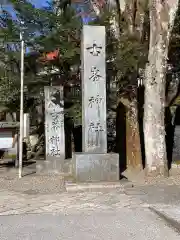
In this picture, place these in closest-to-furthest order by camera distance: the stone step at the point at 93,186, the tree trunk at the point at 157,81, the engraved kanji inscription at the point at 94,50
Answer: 1. the stone step at the point at 93,186
2. the engraved kanji inscription at the point at 94,50
3. the tree trunk at the point at 157,81

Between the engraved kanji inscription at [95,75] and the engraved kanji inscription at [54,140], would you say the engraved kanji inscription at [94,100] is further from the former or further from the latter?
the engraved kanji inscription at [54,140]

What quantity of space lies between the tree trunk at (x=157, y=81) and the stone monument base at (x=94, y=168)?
1353 mm

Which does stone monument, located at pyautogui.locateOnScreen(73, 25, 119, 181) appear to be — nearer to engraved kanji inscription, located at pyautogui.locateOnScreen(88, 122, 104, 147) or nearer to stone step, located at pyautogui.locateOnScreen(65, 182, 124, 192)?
engraved kanji inscription, located at pyautogui.locateOnScreen(88, 122, 104, 147)

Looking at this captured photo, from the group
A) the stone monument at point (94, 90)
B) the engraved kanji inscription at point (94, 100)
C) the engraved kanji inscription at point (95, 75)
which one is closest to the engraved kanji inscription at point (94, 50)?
the stone monument at point (94, 90)

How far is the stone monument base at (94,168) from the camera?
997 cm

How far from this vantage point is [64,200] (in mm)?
8430

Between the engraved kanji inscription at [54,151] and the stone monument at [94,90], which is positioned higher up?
the stone monument at [94,90]

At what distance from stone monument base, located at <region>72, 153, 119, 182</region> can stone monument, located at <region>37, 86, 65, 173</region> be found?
2.24 meters

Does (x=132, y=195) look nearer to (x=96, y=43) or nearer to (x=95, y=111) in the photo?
(x=95, y=111)

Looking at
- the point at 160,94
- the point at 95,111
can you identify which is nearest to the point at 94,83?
the point at 95,111

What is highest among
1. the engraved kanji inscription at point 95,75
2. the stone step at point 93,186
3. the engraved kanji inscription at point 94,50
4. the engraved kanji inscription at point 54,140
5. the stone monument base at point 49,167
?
the engraved kanji inscription at point 94,50

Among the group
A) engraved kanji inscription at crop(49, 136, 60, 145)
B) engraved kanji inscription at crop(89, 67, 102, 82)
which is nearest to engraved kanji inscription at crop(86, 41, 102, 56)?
engraved kanji inscription at crop(89, 67, 102, 82)

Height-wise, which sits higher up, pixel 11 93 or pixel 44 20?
pixel 44 20

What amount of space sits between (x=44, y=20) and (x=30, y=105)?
4.38 meters
